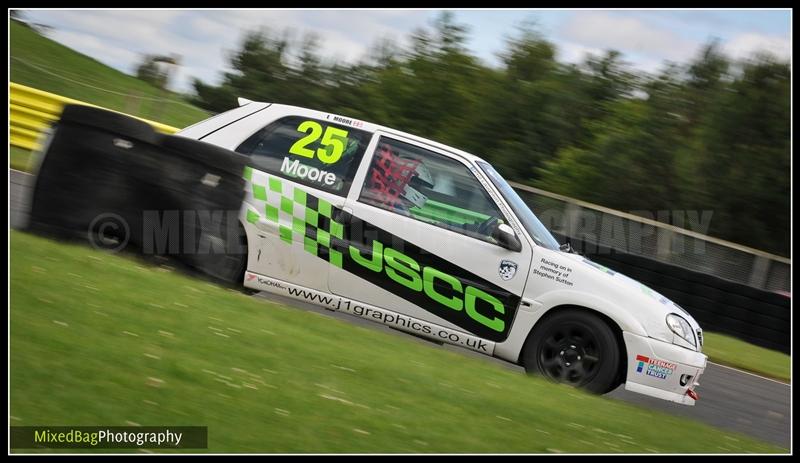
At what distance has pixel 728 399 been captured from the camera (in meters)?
9.05

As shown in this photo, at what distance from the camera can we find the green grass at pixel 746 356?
37.5ft

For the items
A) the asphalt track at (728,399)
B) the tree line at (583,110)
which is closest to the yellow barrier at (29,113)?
the asphalt track at (728,399)

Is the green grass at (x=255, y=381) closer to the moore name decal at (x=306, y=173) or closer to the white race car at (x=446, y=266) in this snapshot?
the white race car at (x=446, y=266)

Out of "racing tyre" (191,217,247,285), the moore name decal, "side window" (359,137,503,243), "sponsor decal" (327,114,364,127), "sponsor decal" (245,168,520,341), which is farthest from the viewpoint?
"sponsor decal" (327,114,364,127)

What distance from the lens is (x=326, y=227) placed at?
7.71 m

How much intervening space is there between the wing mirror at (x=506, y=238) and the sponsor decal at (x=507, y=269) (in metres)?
0.11

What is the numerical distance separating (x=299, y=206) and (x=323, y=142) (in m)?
0.61

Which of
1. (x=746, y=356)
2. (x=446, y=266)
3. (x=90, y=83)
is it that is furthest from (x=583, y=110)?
(x=446, y=266)

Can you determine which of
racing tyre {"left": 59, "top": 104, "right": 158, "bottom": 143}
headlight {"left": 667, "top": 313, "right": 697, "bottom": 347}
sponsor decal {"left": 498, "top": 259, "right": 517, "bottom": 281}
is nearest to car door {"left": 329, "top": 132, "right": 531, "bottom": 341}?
sponsor decal {"left": 498, "top": 259, "right": 517, "bottom": 281}

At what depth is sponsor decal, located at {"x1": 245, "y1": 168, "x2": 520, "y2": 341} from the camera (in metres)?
7.55

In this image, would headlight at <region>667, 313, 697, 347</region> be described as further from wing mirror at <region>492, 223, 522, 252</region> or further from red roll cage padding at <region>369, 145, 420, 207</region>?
red roll cage padding at <region>369, 145, 420, 207</region>

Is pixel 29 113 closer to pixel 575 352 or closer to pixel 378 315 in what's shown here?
pixel 378 315

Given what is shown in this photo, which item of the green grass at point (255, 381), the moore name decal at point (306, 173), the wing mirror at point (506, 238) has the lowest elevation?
the green grass at point (255, 381)

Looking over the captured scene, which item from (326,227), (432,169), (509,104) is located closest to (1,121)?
(326,227)
